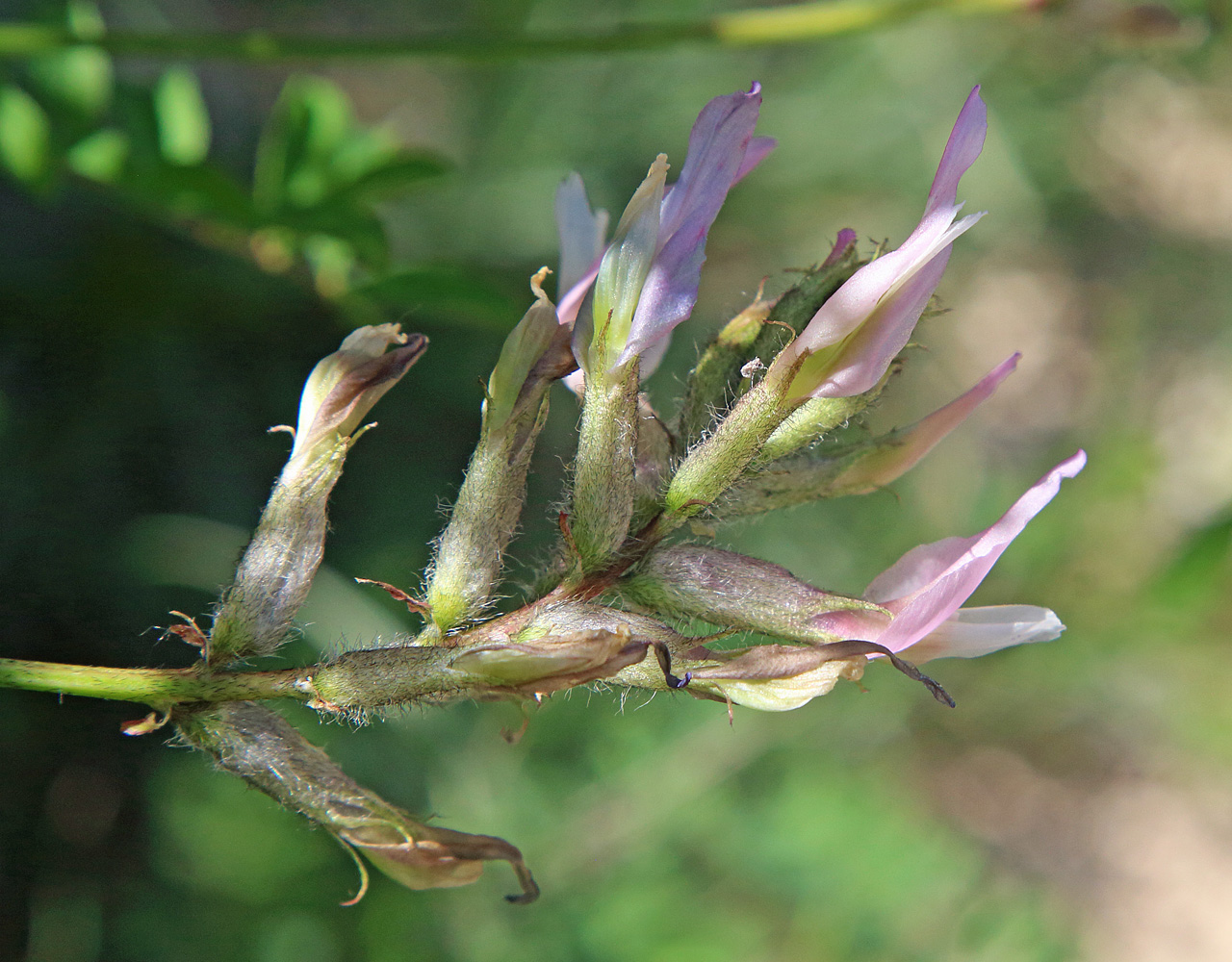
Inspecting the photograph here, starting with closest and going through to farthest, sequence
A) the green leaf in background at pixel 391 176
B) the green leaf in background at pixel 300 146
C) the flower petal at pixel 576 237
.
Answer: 1. the flower petal at pixel 576 237
2. the green leaf in background at pixel 391 176
3. the green leaf in background at pixel 300 146

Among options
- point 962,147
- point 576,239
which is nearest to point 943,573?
point 962,147

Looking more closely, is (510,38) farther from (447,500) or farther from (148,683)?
(148,683)

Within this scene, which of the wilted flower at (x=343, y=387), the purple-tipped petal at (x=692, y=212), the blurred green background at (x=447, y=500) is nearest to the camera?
the purple-tipped petal at (x=692, y=212)

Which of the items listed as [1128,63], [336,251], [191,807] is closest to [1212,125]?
[1128,63]

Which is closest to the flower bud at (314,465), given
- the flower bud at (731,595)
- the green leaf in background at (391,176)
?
the flower bud at (731,595)

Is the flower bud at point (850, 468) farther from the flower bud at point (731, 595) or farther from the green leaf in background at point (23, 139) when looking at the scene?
the green leaf in background at point (23, 139)

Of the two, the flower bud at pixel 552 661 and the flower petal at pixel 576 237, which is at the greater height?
the flower petal at pixel 576 237

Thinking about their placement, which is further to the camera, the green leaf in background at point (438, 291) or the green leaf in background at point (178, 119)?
the green leaf in background at point (178, 119)

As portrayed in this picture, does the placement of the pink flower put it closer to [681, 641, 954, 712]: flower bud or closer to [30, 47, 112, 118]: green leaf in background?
[681, 641, 954, 712]: flower bud
